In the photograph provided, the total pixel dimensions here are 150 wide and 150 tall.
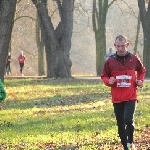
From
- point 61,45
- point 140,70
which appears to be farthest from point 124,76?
point 61,45

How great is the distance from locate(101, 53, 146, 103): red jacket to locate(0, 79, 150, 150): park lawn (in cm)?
120

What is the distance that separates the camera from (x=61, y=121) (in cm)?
1388

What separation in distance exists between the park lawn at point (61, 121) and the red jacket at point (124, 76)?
1.20 m

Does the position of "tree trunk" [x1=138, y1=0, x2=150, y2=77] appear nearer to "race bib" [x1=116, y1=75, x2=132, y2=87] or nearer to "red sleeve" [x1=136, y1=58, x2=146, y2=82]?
"red sleeve" [x1=136, y1=58, x2=146, y2=82]

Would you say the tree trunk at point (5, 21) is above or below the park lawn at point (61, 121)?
above

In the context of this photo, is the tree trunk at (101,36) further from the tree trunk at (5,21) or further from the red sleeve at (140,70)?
the red sleeve at (140,70)

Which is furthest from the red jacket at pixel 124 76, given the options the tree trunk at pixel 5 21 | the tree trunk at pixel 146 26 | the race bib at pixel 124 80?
the tree trunk at pixel 146 26

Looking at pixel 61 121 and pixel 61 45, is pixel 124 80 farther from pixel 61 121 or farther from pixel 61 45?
pixel 61 45

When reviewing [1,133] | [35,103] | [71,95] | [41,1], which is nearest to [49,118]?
[1,133]

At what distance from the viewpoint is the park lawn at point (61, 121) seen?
34.6 ft

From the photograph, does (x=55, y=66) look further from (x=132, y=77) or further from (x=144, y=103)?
(x=132, y=77)

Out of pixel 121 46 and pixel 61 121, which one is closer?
pixel 121 46

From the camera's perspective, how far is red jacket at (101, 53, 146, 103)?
911 centimetres

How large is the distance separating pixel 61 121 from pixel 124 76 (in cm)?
502
